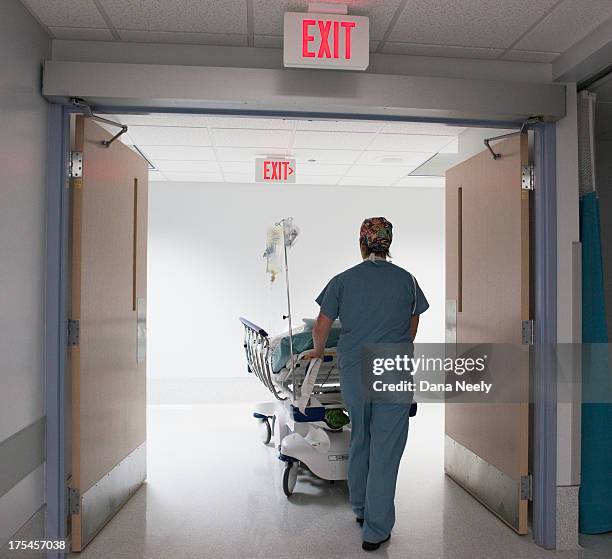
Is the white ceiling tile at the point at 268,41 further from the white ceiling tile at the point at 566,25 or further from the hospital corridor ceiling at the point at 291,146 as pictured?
the white ceiling tile at the point at 566,25

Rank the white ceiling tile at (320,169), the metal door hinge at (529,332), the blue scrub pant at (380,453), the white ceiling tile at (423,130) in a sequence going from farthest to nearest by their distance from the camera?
the white ceiling tile at (320,169)
the white ceiling tile at (423,130)
the metal door hinge at (529,332)
the blue scrub pant at (380,453)

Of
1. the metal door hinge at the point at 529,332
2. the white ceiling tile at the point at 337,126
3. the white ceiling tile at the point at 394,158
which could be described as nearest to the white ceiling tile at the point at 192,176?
the white ceiling tile at the point at 394,158

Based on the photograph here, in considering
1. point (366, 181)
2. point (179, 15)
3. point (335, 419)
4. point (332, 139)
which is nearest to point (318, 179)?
point (366, 181)

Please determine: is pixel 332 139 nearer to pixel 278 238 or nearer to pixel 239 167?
pixel 278 238

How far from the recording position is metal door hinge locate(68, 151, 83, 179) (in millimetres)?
2717

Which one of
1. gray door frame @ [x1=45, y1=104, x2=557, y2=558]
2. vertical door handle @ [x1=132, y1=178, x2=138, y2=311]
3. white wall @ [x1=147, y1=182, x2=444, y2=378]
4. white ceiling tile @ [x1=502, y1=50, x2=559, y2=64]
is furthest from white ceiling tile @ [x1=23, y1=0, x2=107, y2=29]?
white wall @ [x1=147, y1=182, x2=444, y2=378]

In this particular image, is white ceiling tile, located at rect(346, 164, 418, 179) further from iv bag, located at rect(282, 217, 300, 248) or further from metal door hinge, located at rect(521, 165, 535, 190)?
metal door hinge, located at rect(521, 165, 535, 190)

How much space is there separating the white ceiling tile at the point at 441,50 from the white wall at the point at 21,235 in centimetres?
164

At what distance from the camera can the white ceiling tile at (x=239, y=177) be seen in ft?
20.7

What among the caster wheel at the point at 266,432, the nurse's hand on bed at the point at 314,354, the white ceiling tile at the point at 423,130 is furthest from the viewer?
the caster wheel at the point at 266,432

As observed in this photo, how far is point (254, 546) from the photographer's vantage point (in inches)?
112

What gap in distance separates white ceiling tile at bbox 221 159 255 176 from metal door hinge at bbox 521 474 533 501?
3.71 meters

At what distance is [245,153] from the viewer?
520cm

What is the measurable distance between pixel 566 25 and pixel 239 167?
379cm
